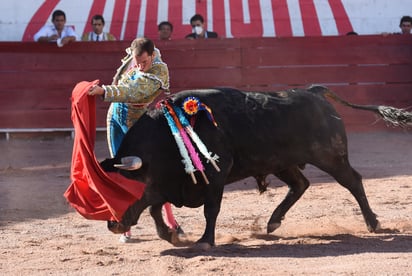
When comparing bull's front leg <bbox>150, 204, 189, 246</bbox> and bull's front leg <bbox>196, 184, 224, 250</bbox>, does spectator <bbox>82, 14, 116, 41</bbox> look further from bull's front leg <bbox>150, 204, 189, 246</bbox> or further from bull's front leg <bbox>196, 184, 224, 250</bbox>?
bull's front leg <bbox>196, 184, 224, 250</bbox>

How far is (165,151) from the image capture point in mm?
5344

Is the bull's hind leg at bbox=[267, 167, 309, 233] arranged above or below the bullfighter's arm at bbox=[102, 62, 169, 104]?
below

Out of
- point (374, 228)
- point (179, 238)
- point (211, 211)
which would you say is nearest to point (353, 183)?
point (374, 228)

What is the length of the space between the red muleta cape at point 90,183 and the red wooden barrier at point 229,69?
5696mm

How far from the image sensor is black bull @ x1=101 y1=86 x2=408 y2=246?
17.5 ft

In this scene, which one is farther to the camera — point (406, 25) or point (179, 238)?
point (406, 25)

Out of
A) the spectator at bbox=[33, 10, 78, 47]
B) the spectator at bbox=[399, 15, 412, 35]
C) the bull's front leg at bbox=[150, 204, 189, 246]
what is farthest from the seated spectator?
the bull's front leg at bbox=[150, 204, 189, 246]

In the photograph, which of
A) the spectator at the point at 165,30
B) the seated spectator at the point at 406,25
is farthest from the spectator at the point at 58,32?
the seated spectator at the point at 406,25

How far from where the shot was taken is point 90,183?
5145 mm

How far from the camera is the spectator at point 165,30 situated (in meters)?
11.0

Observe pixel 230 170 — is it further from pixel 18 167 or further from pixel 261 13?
pixel 261 13

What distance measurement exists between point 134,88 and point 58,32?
239 inches

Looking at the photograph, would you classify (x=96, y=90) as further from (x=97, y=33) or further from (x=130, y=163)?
(x=97, y=33)

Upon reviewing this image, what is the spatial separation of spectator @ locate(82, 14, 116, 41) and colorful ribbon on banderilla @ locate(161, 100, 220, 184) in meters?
5.90
